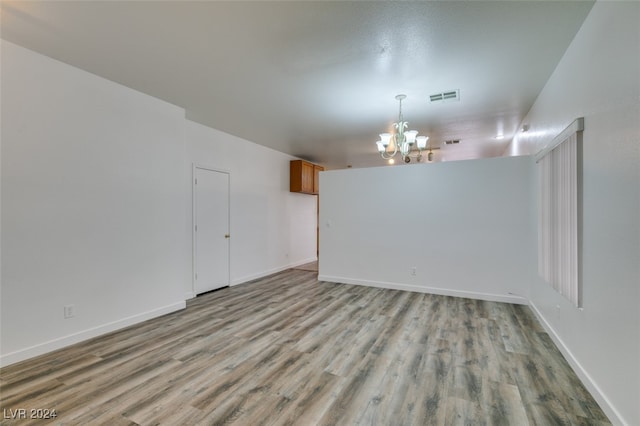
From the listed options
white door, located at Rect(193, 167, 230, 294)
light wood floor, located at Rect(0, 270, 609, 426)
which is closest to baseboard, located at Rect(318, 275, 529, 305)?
light wood floor, located at Rect(0, 270, 609, 426)

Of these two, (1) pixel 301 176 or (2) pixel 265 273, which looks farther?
(1) pixel 301 176

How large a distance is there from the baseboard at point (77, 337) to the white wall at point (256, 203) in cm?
182

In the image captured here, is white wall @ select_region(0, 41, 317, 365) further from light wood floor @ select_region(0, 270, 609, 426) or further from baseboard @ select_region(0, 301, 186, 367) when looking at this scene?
light wood floor @ select_region(0, 270, 609, 426)

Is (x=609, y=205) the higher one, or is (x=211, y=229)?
(x=609, y=205)

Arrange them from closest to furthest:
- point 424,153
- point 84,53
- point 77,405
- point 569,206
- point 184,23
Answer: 1. point 77,405
2. point 184,23
3. point 569,206
4. point 84,53
5. point 424,153

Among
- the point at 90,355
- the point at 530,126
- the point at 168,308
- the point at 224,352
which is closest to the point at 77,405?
the point at 90,355

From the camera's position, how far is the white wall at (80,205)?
2600mm

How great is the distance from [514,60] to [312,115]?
2.57 metres

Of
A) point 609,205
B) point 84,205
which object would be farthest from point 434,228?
point 84,205

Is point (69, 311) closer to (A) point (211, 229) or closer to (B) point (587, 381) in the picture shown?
(A) point (211, 229)

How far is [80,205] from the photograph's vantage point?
3.03 m

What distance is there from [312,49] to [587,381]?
356cm

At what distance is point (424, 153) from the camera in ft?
24.3

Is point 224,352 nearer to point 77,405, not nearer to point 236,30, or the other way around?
point 77,405
